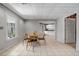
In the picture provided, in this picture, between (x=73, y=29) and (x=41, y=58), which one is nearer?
(x=41, y=58)

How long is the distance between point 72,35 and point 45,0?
26.4 feet

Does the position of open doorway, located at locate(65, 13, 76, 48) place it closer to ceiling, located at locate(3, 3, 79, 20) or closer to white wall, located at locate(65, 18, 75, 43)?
white wall, located at locate(65, 18, 75, 43)

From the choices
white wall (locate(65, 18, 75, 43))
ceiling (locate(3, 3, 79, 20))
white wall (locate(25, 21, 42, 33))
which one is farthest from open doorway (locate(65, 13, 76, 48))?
white wall (locate(25, 21, 42, 33))

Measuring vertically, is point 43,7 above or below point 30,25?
above

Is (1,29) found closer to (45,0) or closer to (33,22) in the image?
(45,0)

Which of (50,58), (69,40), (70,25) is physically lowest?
(69,40)

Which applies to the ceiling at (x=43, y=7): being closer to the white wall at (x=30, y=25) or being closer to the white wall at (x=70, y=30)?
the white wall at (x=70, y=30)

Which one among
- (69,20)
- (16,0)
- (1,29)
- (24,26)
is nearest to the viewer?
(16,0)

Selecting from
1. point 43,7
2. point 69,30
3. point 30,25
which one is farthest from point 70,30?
point 30,25

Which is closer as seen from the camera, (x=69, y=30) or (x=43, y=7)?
(x=43, y=7)

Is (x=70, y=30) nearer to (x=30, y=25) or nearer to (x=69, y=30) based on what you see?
(x=69, y=30)

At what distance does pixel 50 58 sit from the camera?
4.12 feet

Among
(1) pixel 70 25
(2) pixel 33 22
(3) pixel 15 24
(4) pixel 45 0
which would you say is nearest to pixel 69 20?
(1) pixel 70 25

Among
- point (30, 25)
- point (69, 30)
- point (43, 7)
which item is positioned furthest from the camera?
point (30, 25)
